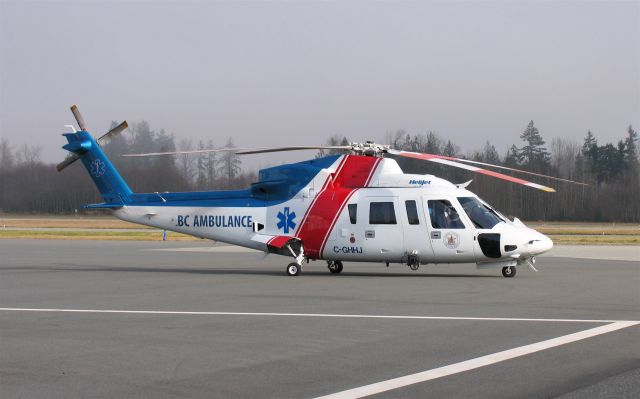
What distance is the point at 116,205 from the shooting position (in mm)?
21844

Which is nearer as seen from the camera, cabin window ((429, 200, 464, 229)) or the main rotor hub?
cabin window ((429, 200, 464, 229))

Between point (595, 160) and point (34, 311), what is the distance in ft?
281

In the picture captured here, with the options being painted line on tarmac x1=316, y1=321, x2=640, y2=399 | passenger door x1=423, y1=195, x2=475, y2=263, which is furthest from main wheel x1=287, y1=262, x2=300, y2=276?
painted line on tarmac x1=316, y1=321, x2=640, y2=399

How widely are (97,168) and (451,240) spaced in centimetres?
1000

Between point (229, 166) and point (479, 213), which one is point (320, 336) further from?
point (229, 166)

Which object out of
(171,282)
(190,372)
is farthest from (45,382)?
(171,282)

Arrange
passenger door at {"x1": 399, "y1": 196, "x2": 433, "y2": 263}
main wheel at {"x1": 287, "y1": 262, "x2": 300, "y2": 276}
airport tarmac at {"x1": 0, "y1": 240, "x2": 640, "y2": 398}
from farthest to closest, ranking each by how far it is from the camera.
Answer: main wheel at {"x1": 287, "y1": 262, "x2": 300, "y2": 276} → passenger door at {"x1": 399, "y1": 196, "x2": 433, "y2": 263} → airport tarmac at {"x1": 0, "y1": 240, "x2": 640, "y2": 398}

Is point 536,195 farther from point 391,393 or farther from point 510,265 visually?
point 391,393

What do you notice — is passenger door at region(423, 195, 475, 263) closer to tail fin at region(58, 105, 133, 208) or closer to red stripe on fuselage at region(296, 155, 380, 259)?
red stripe on fuselage at region(296, 155, 380, 259)

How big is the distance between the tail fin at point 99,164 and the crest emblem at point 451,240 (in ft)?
28.7

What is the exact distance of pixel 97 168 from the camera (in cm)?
2227

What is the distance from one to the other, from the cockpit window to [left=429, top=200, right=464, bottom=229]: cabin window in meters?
0.29

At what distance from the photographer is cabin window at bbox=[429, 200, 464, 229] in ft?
61.8

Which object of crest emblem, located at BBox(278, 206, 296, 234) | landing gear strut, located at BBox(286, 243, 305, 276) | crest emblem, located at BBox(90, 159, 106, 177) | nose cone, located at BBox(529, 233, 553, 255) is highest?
crest emblem, located at BBox(90, 159, 106, 177)
